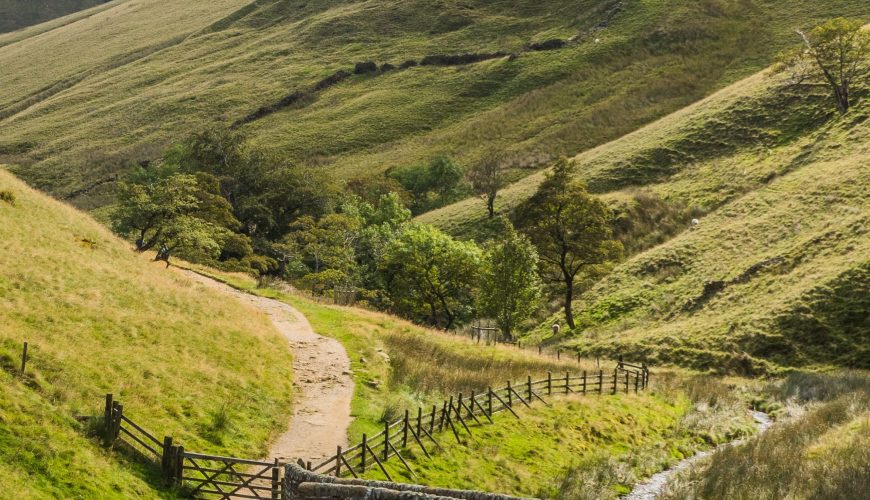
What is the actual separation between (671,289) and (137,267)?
116 ft

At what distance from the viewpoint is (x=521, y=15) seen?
17000 cm

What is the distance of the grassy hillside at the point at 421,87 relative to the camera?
409 feet

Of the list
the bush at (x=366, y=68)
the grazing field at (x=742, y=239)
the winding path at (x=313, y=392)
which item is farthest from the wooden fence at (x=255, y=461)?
the bush at (x=366, y=68)

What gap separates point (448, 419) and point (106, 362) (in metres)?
12.4

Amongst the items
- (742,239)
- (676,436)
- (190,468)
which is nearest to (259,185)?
(742,239)

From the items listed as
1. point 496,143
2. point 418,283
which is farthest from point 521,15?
point 418,283

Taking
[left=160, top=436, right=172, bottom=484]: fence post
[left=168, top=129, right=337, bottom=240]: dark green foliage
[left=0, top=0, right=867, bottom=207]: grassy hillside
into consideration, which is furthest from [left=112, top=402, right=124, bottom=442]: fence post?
[left=0, top=0, right=867, bottom=207]: grassy hillside

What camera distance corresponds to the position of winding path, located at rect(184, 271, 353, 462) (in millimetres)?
28734

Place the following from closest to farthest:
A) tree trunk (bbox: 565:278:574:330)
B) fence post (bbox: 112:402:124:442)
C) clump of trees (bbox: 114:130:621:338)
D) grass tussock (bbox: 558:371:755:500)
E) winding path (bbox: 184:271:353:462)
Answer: fence post (bbox: 112:402:124:442) → winding path (bbox: 184:271:353:462) → grass tussock (bbox: 558:371:755:500) → clump of trees (bbox: 114:130:621:338) → tree trunk (bbox: 565:278:574:330)

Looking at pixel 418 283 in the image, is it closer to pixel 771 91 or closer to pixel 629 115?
pixel 771 91

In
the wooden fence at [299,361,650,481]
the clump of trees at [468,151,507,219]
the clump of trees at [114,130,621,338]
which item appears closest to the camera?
the wooden fence at [299,361,650,481]

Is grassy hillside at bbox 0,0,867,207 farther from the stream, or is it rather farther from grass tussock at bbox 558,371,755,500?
the stream

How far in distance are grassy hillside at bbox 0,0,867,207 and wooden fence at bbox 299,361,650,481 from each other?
222 feet

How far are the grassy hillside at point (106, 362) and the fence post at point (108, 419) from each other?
1.59 feet
